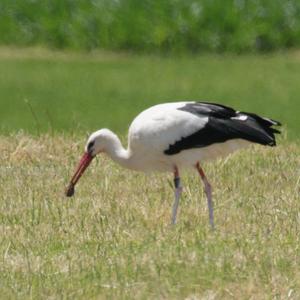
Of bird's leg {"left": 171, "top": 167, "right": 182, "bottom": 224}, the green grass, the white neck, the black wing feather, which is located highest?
the black wing feather

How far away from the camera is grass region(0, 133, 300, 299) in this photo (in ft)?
26.5

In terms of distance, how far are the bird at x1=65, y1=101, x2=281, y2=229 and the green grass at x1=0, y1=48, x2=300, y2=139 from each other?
22.2 ft

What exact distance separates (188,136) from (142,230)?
2.65ft

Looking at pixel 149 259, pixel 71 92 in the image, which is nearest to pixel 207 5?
pixel 71 92

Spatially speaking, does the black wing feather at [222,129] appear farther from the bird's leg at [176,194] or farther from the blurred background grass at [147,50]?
the blurred background grass at [147,50]

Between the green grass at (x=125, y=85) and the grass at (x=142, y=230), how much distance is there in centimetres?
506

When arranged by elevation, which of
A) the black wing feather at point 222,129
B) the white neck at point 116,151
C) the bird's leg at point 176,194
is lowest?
the bird's leg at point 176,194

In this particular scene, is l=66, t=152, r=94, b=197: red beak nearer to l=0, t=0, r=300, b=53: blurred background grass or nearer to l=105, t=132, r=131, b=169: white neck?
l=105, t=132, r=131, b=169: white neck

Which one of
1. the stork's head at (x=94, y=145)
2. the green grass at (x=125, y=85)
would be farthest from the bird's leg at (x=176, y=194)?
the green grass at (x=125, y=85)

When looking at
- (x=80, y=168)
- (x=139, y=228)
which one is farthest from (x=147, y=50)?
(x=139, y=228)

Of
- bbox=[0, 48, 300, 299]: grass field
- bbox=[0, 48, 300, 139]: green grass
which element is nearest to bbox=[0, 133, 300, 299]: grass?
bbox=[0, 48, 300, 299]: grass field

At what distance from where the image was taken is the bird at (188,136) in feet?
32.6

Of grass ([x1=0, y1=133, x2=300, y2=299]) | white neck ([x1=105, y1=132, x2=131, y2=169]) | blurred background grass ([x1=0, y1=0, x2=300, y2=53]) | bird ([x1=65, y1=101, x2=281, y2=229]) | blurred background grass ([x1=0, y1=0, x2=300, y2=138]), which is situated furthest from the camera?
blurred background grass ([x1=0, y1=0, x2=300, y2=53])

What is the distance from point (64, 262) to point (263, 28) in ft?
56.6
